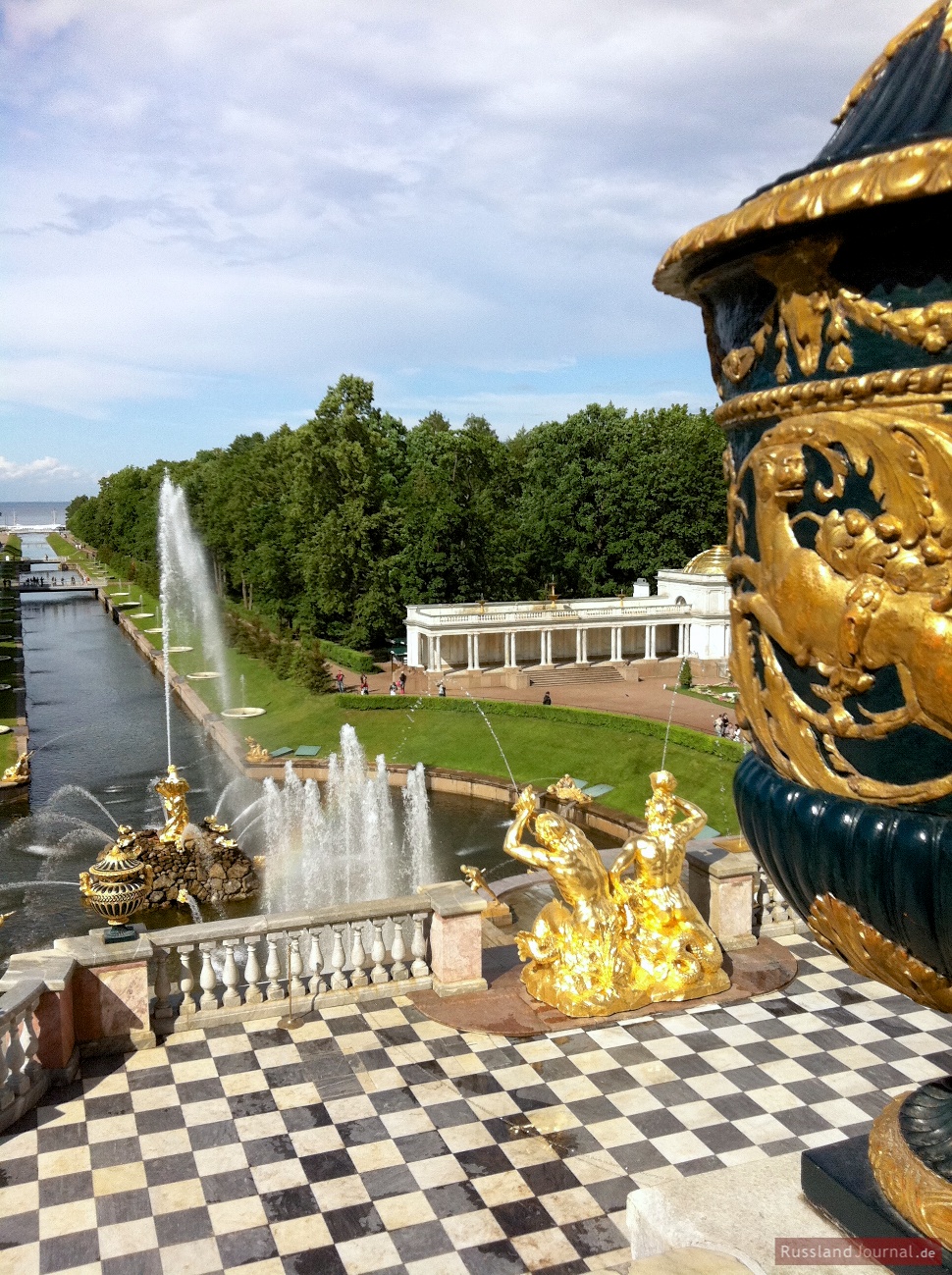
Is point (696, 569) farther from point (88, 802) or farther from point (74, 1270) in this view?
point (74, 1270)

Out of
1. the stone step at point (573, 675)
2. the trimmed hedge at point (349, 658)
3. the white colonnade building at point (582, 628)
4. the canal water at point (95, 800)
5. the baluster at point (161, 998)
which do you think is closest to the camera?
the baluster at point (161, 998)

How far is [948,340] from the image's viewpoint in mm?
3205

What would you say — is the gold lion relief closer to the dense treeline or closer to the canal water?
the canal water

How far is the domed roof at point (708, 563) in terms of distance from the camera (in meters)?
50.8

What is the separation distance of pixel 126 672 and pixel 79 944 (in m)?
49.0

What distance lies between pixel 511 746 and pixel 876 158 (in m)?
33.0

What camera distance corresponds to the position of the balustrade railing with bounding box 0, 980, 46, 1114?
27.8ft

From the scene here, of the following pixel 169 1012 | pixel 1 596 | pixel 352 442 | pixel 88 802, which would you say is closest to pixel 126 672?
pixel 352 442

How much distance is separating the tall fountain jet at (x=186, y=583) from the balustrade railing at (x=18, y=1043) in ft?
145

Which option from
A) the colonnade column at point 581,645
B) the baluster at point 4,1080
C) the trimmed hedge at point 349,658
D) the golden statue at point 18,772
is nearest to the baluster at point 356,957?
the baluster at point 4,1080

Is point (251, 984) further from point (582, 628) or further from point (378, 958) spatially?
point (582, 628)

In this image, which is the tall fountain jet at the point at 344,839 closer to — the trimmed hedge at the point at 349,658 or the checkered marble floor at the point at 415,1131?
the checkered marble floor at the point at 415,1131

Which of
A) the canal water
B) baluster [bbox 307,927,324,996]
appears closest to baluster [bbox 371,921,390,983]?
baluster [bbox 307,927,324,996]

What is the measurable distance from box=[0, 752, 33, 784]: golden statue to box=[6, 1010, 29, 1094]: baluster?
24.3 metres
